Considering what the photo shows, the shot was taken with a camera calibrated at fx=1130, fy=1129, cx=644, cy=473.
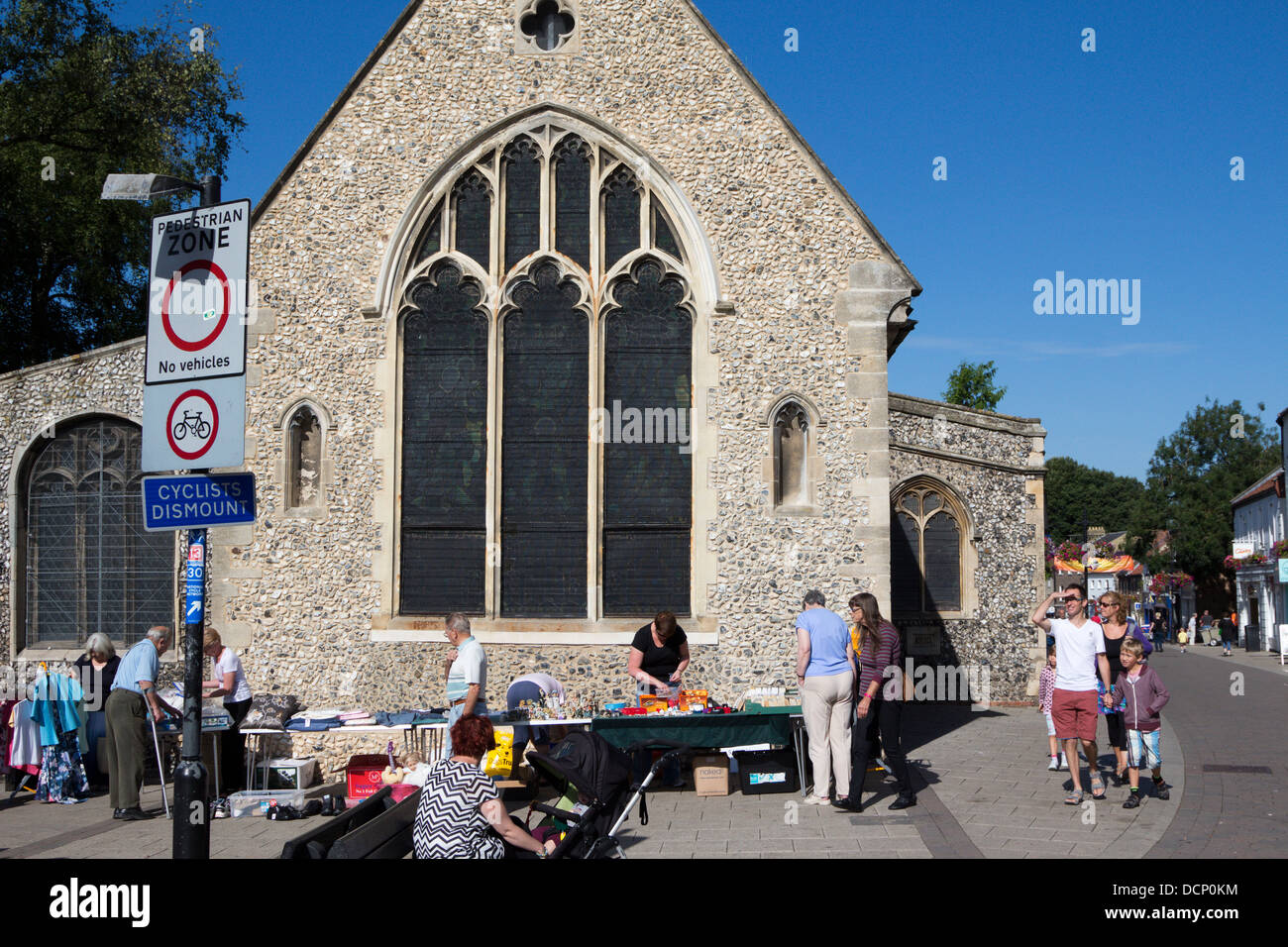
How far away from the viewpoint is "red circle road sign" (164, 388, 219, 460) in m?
6.70

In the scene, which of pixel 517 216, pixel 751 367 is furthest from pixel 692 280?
pixel 517 216

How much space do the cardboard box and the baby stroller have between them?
9.66 feet

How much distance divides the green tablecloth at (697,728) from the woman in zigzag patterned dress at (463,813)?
3815 millimetres

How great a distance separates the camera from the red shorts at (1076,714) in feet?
32.0

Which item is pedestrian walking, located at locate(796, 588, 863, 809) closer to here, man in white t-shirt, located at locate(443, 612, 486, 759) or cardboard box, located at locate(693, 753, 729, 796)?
cardboard box, located at locate(693, 753, 729, 796)

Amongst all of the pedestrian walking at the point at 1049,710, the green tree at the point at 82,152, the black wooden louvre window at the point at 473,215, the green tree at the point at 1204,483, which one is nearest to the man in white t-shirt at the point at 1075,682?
the pedestrian walking at the point at 1049,710

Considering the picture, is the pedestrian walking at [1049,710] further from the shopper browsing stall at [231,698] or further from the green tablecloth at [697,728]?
the shopper browsing stall at [231,698]

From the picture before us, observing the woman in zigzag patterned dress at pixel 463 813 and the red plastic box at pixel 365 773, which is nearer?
the woman in zigzag patterned dress at pixel 463 813

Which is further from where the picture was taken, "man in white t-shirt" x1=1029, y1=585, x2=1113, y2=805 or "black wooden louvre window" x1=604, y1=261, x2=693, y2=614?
"black wooden louvre window" x1=604, y1=261, x2=693, y2=614

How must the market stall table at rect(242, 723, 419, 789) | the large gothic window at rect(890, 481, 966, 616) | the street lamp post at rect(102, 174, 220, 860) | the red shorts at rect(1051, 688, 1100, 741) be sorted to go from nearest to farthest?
1. the street lamp post at rect(102, 174, 220, 860)
2. the red shorts at rect(1051, 688, 1100, 741)
3. the market stall table at rect(242, 723, 419, 789)
4. the large gothic window at rect(890, 481, 966, 616)

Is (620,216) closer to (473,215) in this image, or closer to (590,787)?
(473,215)

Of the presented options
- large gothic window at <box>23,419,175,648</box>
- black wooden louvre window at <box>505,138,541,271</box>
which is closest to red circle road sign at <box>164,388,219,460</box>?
black wooden louvre window at <box>505,138,541,271</box>
